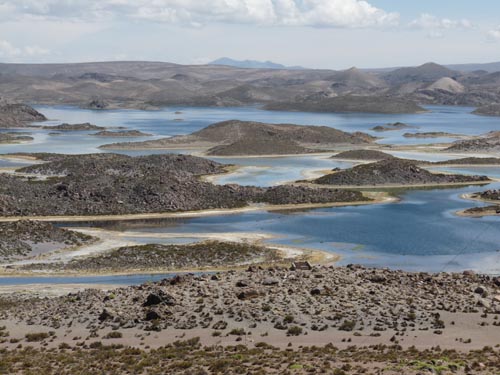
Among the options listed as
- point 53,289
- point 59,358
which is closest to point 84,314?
point 59,358

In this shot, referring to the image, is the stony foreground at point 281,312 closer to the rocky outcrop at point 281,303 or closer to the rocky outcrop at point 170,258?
the rocky outcrop at point 281,303

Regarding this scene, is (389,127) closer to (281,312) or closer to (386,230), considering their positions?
(386,230)

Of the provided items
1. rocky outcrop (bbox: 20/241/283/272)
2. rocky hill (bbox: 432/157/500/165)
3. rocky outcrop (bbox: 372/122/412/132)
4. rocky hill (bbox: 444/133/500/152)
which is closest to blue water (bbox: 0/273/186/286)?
rocky outcrop (bbox: 20/241/283/272)

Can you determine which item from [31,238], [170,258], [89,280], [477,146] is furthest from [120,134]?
[89,280]

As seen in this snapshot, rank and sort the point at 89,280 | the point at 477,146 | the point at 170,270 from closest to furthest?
1. the point at 89,280
2. the point at 170,270
3. the point at 477,146

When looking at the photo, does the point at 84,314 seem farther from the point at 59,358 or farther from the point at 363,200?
the point at 363,200

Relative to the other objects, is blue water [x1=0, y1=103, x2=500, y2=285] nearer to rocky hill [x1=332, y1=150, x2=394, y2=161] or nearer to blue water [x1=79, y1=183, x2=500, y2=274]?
blue water [x1=79, y1=183, x2=500, y2=274]
